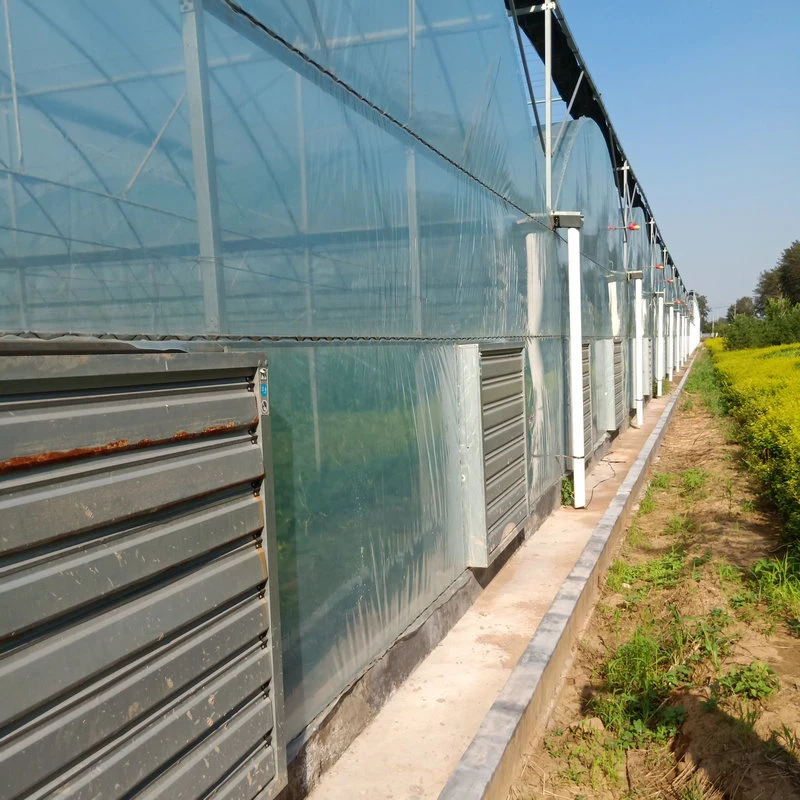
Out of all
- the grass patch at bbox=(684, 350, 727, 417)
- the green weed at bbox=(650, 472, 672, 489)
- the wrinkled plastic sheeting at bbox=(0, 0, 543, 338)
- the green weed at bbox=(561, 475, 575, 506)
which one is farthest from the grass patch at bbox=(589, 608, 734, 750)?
the grass patch at bbox=(684, 350, 727, 417)

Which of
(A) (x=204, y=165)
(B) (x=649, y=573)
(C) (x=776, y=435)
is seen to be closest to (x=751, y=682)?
(B) (x=649, y=573)

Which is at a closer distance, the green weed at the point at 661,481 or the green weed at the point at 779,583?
the green weed at the point at 779,583

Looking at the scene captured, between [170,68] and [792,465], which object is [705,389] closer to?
[792,465]

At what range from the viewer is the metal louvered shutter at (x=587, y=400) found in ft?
28.3

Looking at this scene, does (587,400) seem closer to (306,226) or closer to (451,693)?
(451,693)

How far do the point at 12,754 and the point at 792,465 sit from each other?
19.9ft

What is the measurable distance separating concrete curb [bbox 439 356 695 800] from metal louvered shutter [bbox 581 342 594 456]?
2550 mm

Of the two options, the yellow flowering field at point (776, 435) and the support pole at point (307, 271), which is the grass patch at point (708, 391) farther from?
the support pole at point (307, 271)

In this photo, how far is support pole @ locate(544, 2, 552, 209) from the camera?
688 cm

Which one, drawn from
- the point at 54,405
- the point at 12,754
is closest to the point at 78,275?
the point at 54,405

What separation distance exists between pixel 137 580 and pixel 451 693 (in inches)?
93.5

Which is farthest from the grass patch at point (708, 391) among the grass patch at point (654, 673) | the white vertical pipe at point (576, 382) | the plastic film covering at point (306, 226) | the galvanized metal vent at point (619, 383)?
the plastic film covering at point (306, 226)

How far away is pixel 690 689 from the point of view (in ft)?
12.5

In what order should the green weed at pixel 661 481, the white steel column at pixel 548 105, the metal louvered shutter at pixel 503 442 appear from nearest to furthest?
the metal louvered shutter at pixel 503 442 < the white steel column at pixel 548 105 < the green weed at pixel 661 481
